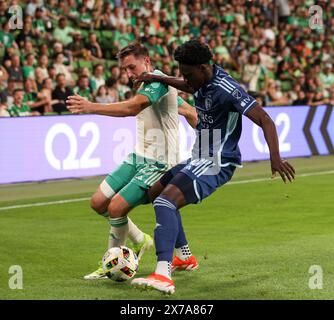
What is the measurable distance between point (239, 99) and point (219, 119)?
1.08ft

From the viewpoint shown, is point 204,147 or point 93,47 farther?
point 93,47

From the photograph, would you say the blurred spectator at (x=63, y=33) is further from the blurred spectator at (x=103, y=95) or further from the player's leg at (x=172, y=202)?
the player's leg at (x=172, y=202)

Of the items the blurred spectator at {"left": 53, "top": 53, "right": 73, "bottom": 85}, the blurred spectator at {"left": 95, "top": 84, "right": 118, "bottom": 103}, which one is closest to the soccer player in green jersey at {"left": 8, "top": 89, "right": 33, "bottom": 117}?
the blurred spectator at {"left": 95, "top": 84, "right": 118, "bottom": 103}

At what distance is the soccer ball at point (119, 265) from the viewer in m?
8.36

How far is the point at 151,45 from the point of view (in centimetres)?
2223

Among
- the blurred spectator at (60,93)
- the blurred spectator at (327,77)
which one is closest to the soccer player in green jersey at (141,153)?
the blurred spectator at (60,93)

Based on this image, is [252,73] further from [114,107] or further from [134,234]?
[114,107]

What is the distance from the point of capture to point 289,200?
14336 millimetres

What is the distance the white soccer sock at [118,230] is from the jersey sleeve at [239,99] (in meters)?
1.65

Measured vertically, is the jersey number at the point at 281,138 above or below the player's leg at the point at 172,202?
below

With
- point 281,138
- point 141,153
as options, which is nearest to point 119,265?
point 141,153

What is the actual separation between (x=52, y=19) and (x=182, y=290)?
13.8 metres

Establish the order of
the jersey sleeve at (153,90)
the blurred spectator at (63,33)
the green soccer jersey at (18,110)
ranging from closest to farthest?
1. the jersey sleeve at (153,90)
2. the green soccer jersey at (18,110)
3. the blurred spectator at (63,33)
